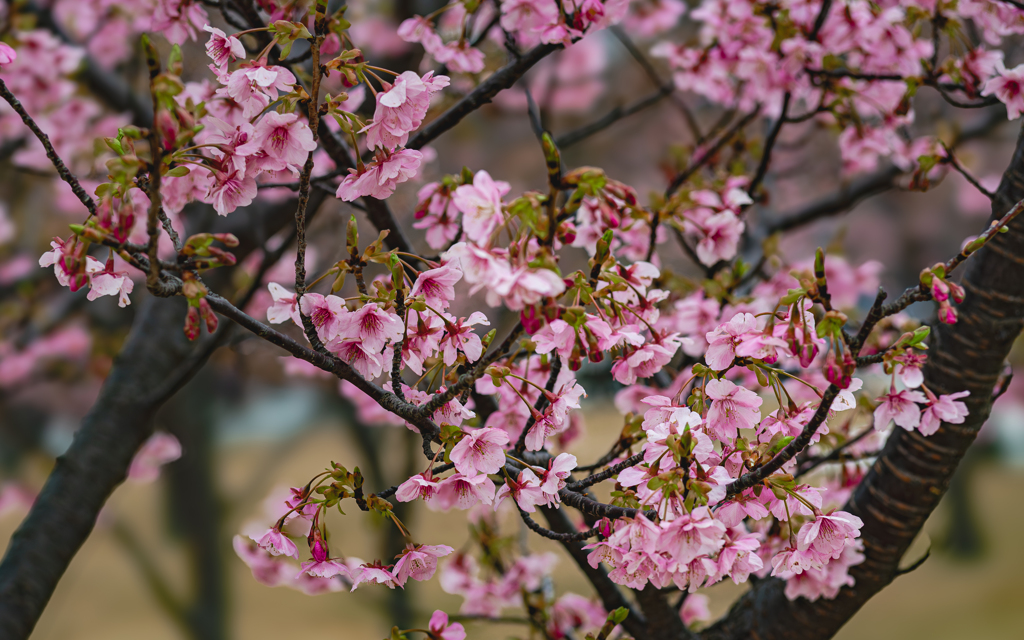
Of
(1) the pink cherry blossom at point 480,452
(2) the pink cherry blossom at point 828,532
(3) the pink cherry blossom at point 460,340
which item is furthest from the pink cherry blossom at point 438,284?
(2) the pink cherry blossom at point 828,532

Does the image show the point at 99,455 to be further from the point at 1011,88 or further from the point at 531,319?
the point at 1011,88

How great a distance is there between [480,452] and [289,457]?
316cm

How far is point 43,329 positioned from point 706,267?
93.8 inches

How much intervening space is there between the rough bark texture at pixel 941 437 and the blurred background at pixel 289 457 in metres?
1.30

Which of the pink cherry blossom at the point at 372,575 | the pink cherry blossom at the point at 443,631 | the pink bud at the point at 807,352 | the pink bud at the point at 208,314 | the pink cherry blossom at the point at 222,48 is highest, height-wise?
the pink cherry blossom at the point at 222,48

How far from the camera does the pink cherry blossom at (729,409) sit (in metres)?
0.59

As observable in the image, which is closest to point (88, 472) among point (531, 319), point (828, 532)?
point (531, 319)

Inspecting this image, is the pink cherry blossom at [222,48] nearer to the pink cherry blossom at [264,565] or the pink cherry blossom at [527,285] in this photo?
the pink cherry blossom at [527,285]

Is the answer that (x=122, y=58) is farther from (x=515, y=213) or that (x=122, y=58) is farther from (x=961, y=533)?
(x=961, y=533)

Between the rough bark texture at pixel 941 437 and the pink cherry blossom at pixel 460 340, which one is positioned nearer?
the pink cherry blossom at pixel 460 340

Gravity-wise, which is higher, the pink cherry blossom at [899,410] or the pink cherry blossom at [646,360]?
the pink cherry blossom at [646,360]

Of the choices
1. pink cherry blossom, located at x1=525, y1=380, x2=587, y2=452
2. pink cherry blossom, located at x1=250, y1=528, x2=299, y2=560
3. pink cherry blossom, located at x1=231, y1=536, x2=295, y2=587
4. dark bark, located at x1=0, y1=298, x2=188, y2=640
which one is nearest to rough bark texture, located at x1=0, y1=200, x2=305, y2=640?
dark bark, located at x1=0, y1=298, x2=188, y2=640

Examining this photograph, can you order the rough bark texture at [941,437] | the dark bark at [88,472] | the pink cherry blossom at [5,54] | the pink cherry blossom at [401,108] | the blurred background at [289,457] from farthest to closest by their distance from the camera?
1. the blurred background at [289,457]
2. the dark bark at [88,472]
3. the rough bark texture at [941,437]
4. the pink cherry blossom at [5,54]
5. the pink cherry blossom at [401,108]

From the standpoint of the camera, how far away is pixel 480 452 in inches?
22.0
